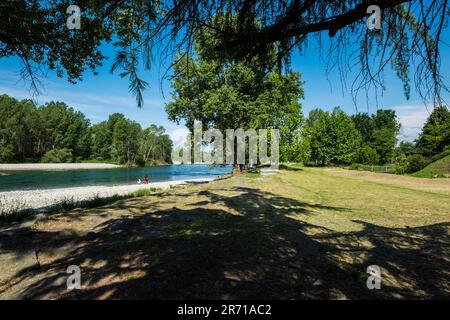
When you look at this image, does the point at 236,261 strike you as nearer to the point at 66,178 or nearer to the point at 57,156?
the point at 66,178

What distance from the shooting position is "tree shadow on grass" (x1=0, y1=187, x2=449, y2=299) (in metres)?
3.42

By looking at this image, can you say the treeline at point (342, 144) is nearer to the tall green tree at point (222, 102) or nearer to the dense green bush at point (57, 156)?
the tall green tree at point (222, 102)

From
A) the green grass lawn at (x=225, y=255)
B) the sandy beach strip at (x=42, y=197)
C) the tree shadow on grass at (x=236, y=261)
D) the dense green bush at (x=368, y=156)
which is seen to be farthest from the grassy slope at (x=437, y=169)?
the dense green bush at (x=368, y=156)

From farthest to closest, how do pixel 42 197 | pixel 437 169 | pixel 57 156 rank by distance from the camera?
1. pixel 57 156
2. pixel 437 169
3. pixel 42 197

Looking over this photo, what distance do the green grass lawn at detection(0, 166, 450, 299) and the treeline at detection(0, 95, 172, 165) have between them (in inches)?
3438

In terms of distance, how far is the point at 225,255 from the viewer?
15.0 feet

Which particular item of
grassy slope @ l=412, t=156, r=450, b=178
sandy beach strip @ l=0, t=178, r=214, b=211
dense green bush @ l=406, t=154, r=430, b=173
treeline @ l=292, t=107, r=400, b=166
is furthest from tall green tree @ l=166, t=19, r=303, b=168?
treeline @ l=292, t=107, r=400, b=166

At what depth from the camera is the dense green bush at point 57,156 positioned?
83.1 metres

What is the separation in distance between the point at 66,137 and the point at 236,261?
350 ft

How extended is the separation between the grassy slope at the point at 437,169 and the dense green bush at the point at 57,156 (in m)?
94.5

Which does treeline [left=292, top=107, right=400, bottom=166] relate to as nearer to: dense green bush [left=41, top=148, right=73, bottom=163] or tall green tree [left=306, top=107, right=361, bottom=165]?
tall green tree [left=306, top=107, right=361, bottom=165]

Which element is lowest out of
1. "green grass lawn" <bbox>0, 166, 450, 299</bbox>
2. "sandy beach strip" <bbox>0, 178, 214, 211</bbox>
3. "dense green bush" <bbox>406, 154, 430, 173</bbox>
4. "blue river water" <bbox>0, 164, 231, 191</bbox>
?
"blue river water" <bbox>0, 164, 231, 191</bbox>

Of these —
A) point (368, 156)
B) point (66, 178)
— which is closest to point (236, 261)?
point (66, 178)

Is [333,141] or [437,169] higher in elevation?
[333,141]
